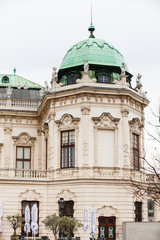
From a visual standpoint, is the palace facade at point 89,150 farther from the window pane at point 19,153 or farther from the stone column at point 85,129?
the window pane at point 19,153

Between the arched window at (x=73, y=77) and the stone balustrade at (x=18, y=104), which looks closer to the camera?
the arched window at (x=73, y=77)

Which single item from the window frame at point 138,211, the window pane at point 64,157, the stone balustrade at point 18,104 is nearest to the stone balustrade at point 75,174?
the window pane at point 64,157

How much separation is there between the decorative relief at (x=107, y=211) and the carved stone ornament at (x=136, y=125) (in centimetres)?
575

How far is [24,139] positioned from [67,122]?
6.23 meters

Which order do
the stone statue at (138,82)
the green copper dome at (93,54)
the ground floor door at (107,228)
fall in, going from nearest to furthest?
the ground floor door at (107,228) < the green copper dome at (93,54) < the stone statue at (138,82)

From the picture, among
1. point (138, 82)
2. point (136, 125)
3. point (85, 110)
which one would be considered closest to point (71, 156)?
point (85, 110)

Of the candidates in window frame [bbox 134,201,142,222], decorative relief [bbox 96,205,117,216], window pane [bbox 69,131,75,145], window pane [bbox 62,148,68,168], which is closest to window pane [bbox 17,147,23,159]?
window pane [bbox 62,148,68,168]

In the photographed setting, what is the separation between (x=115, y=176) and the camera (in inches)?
1164

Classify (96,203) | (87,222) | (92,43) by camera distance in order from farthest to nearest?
(92,43), (96,203), (87,222)

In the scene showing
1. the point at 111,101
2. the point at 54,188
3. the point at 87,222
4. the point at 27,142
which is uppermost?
the point at 111,101

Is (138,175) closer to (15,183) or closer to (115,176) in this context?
(115,176)

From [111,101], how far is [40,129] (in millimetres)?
7777

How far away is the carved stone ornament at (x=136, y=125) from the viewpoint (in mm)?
31014

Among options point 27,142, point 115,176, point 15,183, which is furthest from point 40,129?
point 115,176
